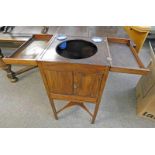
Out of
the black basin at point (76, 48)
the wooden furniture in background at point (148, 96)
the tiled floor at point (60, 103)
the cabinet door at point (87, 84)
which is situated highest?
the black basin at point (76, 48)

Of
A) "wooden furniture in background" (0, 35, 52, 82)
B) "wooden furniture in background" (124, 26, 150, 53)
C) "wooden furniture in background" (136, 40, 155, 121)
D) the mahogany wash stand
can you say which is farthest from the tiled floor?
"wooden furniture in background" (0, 35, 52, 82)

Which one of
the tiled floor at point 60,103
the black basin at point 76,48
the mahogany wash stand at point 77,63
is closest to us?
the mahogany wash stand at point 77,63

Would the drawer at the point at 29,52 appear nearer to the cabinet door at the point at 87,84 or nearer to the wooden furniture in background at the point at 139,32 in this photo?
the cabinet door at the point at 87,84

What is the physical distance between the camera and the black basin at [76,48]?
1.01 m

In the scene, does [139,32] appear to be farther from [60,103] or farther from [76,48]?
[60,103]

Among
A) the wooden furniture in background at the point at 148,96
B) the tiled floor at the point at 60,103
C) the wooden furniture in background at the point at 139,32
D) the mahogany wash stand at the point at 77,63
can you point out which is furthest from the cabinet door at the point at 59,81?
the wooden furniture in background at the point at 139,32

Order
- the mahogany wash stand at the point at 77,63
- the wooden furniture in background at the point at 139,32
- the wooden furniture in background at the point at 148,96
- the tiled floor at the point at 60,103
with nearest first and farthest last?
1. the mahogany wash stand at the point at 77,63
2. the wooden furniture in background at the point at 148,96
3. the tiled floor at the point at 60,103
4. the wooden furniture in background at the point at 139,32

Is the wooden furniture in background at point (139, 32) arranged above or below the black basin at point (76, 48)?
below

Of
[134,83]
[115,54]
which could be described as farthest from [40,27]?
[134,83]

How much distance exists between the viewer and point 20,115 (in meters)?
1.47

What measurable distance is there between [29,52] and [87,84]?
501 millimetres

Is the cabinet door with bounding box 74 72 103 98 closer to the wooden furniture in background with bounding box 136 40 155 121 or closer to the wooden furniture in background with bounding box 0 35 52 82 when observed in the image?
the wooden furniture in background with bounding box 0 35 52 82

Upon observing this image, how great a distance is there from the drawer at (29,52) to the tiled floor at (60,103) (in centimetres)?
59

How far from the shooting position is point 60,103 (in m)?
1.60
